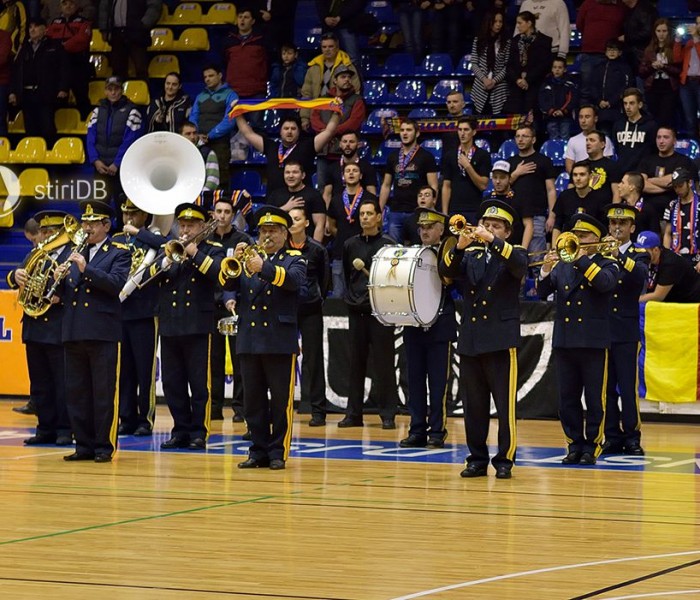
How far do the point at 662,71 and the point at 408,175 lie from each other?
11.3 feet

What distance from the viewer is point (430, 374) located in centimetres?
1266

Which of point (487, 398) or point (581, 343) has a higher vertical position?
point (581, 343)

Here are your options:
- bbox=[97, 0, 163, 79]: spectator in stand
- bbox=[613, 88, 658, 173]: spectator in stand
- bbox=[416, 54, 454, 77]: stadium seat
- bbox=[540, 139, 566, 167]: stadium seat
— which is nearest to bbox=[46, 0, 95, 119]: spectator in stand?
bbox=[97, 0, 163, 79]: spectator in stand

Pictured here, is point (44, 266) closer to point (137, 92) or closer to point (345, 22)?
point (345, 22)

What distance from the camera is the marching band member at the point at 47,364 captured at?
39.7ft

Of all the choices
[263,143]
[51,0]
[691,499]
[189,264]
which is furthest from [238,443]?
[51,0]

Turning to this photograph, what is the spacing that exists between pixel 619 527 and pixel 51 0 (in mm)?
16317

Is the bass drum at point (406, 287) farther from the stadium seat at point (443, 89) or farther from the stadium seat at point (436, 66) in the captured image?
the stadium seat at point (436, 66)

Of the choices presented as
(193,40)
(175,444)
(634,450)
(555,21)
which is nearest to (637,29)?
(555,21)

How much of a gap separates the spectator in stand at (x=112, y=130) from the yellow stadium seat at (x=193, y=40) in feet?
7.41

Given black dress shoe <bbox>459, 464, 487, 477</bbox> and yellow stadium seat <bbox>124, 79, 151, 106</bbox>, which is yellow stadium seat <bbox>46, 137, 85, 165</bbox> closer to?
yellow stadium seat <bbox>124, 79, 151, 106</bbox>

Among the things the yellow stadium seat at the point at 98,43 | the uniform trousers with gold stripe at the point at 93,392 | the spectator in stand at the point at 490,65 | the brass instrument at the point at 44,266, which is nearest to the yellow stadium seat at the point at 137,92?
the yellow stadium seat at the point at 98,43

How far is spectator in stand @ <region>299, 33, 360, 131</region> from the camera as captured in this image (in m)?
18.5

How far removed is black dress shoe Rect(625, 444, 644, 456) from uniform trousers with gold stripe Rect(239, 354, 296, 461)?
3224 mm
